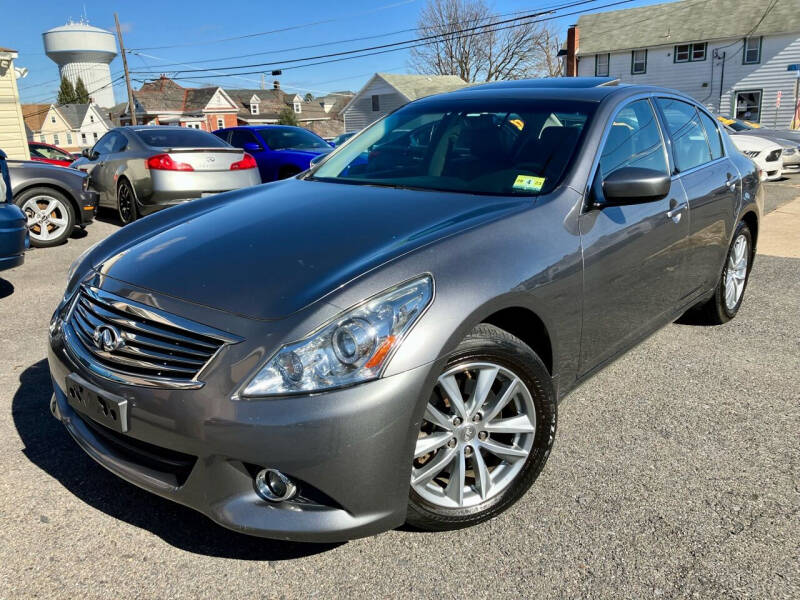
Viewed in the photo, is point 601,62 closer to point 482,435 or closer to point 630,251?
point 630,251

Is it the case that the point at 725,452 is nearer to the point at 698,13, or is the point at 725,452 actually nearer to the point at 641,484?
the point at 641,484

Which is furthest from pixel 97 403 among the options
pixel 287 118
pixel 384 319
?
pixel 287 118

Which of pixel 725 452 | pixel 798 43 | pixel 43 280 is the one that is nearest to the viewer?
pixel 725 452

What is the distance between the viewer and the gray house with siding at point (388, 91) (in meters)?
45.1

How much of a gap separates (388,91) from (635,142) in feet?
147

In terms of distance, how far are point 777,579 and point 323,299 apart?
1763mm

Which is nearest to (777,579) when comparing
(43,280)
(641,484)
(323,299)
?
(641,484)

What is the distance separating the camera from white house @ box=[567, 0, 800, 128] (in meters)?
34.4

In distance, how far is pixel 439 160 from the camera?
3354 mm

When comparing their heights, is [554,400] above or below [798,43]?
below

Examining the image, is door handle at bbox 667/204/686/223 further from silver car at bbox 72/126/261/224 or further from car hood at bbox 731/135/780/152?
car hood at bbox 731/135/780/152

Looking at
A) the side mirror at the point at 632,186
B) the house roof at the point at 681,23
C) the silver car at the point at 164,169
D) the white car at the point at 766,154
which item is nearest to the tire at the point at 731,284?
the side mirror at the point at 632,186

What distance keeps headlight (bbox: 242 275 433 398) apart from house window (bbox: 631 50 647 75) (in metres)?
42.3

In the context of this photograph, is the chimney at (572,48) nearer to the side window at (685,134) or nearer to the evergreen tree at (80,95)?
the side window at (685,134)
